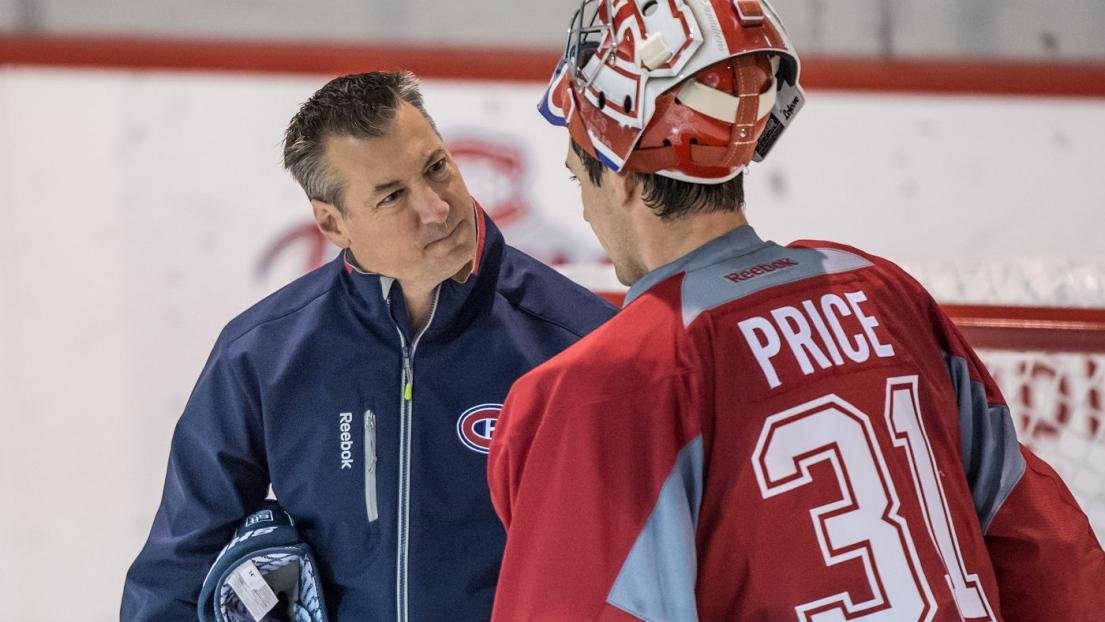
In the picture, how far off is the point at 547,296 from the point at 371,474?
29cm

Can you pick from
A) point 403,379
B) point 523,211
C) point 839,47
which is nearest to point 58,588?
point 523,211

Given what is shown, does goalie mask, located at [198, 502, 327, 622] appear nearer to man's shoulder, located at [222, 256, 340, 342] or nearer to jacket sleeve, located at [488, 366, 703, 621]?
man's shoulder, located at [222, 256, 340, 342]

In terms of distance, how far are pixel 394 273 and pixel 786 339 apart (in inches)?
21.9

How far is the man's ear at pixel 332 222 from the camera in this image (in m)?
1.51

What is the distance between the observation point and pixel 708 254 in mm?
1054

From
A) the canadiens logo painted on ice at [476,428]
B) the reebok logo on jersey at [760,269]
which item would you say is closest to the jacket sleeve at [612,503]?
the reebok logo on jersey at [760,269]

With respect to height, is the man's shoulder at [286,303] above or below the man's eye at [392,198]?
below

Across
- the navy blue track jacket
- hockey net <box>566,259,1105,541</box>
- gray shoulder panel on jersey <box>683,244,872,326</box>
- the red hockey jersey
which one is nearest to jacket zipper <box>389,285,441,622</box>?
the navy blue track jacket

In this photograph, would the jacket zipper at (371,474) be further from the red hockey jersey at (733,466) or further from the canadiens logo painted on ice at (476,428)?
the red hockey jersey at (733,466)

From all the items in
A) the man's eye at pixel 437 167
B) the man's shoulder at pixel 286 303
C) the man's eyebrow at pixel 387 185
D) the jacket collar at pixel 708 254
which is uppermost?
the man's eye at pixel 437 167

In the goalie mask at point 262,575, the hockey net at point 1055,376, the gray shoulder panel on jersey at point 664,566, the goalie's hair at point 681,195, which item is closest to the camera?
the gray shoulder panel on jersey at point 664,566

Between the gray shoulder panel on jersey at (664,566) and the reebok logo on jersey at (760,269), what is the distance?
0.54 feet

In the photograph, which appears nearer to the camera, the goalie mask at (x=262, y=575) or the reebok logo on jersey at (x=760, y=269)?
the reebok logo on jersey at (x=760, y=269)

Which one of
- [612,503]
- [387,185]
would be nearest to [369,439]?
[387,185]
